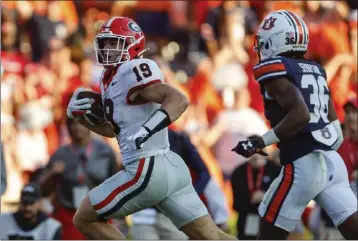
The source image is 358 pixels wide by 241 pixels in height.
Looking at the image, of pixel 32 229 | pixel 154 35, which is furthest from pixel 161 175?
pixel 154 35

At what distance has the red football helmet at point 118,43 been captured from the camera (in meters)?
7.80

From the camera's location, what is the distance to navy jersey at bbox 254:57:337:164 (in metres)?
7.81

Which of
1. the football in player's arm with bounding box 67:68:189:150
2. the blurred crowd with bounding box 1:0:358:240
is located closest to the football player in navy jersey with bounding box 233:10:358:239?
the football in player's arm with bounding box 67:68:189:150

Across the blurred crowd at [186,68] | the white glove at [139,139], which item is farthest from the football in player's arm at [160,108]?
the blurred crowd at [186,68]

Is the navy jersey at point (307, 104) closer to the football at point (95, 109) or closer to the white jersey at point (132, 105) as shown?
the white jersey at point (132, 105)

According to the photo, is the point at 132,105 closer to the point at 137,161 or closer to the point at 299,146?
the point at 137,161

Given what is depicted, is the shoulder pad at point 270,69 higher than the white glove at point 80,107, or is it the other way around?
the shoulder pad at point 270,69

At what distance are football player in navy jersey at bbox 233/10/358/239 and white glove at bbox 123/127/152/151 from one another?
807 mm

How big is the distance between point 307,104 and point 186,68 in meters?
9.17

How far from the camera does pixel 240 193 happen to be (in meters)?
10.5

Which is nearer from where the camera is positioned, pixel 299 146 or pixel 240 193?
pixel 299 146

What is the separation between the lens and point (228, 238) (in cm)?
779

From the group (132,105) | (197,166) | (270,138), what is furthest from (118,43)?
(197,166)

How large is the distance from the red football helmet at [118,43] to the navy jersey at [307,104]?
0.73 metres
